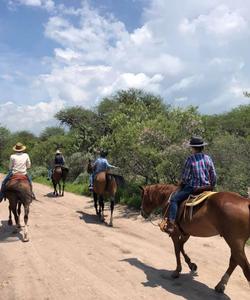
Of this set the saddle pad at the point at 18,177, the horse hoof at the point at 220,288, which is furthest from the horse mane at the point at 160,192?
the saddle pad at the point at 18,177

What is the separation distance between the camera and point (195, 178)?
311 inches

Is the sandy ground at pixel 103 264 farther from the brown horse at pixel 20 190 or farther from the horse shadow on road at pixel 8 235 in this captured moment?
the brown horse at pixel 20 190

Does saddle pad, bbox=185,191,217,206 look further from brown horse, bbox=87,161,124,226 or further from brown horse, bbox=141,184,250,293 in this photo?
brown horse, bbox=87,161,124,226

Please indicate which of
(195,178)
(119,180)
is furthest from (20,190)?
(195,178)

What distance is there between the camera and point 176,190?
831 cm

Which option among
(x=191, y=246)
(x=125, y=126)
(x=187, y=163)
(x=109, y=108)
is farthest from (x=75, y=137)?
(x=187, y=163)

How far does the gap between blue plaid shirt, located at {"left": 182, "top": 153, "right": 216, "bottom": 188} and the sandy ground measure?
70.6 inches

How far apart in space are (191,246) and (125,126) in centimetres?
817

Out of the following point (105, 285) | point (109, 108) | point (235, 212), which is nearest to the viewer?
point (235, 212)

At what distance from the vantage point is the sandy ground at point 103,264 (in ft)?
24.0

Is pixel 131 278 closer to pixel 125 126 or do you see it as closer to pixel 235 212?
pixel 235 212

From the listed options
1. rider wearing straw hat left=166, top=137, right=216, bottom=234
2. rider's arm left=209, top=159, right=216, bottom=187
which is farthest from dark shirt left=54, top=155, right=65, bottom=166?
rider's arm left=209, top=159, right=216, bottom=187

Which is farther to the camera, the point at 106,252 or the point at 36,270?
the point at 106,252

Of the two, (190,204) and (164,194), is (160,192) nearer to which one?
(164,194)
